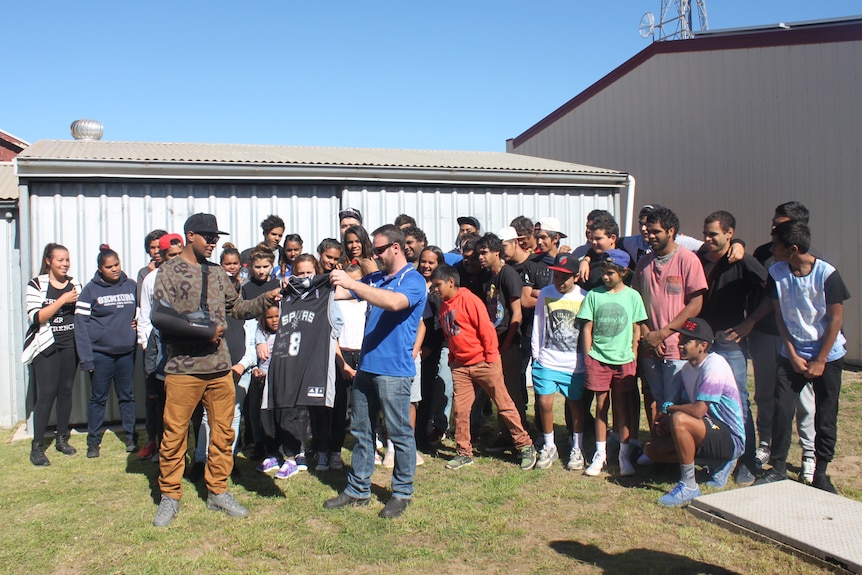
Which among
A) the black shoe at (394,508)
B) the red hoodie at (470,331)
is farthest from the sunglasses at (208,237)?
the black shoe at (394,508)

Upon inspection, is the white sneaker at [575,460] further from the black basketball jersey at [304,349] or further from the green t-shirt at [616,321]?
the black basketball jersey at [304,349]

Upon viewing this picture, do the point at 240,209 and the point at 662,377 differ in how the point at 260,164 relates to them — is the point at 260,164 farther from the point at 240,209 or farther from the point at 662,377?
the point at 662,377

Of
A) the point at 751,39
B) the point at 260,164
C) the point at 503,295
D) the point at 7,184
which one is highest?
the point at 751,39

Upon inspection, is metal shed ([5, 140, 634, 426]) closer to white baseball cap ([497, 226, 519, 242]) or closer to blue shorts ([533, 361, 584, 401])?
white baseball cap ([497, 226, 519, 242])

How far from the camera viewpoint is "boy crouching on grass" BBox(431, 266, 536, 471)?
5840 millimetres

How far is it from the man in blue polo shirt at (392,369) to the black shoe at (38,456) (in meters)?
3.10

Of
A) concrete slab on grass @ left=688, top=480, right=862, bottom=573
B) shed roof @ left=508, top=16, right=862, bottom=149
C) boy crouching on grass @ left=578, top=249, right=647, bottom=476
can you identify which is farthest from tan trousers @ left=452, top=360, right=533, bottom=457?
shed roof @ left=508, top=16, right=862, bottom=149

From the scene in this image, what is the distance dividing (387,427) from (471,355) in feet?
4.07

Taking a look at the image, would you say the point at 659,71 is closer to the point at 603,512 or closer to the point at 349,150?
the point at 349,150

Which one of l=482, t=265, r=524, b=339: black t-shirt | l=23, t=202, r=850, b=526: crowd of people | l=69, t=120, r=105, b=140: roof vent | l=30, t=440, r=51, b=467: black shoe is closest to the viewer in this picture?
l=23, t=202, r=850, b=526: crowd of people

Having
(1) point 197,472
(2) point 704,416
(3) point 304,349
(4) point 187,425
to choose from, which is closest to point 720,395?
(2) point 704,416

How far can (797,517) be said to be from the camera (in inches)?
139

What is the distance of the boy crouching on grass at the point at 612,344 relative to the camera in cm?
561

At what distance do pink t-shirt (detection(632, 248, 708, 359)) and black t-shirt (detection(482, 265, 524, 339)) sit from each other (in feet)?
3.59
